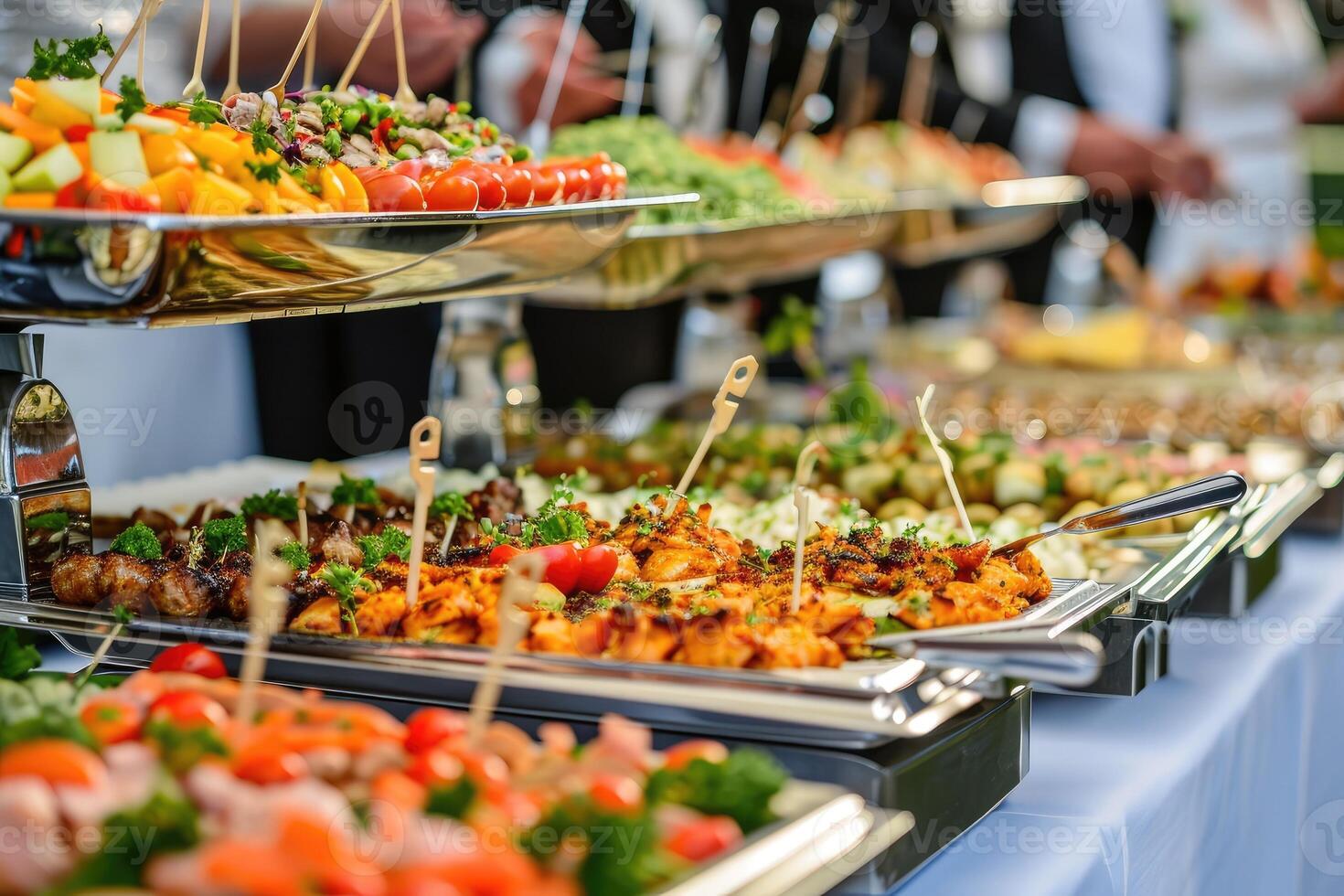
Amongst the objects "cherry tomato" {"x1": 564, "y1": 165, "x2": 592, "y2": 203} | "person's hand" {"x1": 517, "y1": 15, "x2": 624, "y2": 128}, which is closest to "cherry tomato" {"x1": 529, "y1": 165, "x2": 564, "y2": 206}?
"cherry tomato" {"x1": 564, "y1": 165, "x2": 592, "y2": 203}

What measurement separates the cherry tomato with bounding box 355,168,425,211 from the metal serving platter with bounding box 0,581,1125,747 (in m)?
0.45

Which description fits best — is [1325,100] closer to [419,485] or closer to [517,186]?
[517,186]

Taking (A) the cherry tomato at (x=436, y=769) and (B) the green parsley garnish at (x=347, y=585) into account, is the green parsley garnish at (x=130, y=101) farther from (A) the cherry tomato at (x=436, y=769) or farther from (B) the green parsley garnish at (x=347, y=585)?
(A) the cherry tomato at (x=436, y=769)

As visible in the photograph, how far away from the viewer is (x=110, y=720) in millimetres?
961

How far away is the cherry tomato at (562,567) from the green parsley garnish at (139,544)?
436 mm

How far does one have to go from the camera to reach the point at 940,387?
11.9ft

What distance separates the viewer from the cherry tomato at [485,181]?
1503 millimetres

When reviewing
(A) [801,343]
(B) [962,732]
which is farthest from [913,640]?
(A) [801,343]

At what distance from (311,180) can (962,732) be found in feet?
2.72

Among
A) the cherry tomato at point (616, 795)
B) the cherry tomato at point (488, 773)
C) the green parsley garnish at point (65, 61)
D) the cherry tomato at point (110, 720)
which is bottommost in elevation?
the cherry tomato at point (488, 773)

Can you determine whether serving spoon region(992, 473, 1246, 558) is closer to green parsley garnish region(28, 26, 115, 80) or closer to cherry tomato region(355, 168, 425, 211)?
cherry tomato region(355, 168, 425, 211)

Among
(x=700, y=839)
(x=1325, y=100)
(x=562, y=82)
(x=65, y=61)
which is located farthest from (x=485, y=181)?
(x=1325, y=100)

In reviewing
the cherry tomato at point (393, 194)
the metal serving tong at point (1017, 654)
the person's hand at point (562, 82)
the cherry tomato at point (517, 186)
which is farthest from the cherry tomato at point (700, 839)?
the person's hand at point (562, 82)

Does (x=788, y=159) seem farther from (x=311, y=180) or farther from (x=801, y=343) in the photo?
(x=311, y=180)
